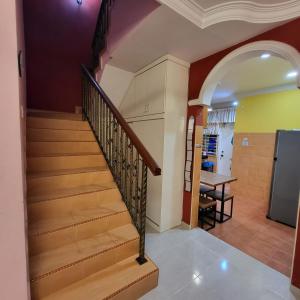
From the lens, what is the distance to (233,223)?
320cm

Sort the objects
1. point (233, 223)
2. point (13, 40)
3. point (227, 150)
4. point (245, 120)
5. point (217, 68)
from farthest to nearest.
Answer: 1. point (227, 150)
2. point (245, 120)
3. point (233, 223)
4. point (217, 68)
5. point (13, 40)

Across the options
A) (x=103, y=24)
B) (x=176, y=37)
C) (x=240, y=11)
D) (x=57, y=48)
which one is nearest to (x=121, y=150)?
(x=176, y=37)

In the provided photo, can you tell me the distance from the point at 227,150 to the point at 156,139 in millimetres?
4407

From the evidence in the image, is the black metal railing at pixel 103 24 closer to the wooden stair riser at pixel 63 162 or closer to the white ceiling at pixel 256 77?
the wooden stair riser at pixel 63 162

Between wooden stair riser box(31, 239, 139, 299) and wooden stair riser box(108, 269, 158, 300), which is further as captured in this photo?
wooden stair riser box(108, 269, 158, 300)

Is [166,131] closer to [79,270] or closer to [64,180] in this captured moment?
[64,180]

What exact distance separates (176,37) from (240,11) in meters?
0.67

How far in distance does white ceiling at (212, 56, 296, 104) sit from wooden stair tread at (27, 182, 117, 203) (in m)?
2.86

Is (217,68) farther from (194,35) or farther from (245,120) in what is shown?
(245,120)

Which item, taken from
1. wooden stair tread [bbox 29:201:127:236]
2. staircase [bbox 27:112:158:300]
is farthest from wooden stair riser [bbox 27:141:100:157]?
wooden stair tread [bbox 29:201:127:236]

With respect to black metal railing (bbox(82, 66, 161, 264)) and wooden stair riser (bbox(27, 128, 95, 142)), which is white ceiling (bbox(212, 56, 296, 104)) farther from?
wooden stair riser (bbox(27, 128, 95, 142))

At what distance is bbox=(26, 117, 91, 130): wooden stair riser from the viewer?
239cm

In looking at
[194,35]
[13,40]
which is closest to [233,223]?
[194,35]

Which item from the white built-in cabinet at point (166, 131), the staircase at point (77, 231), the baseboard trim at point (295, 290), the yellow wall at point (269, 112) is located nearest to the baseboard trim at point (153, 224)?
the white built-in cabinet at point (166, 131)
